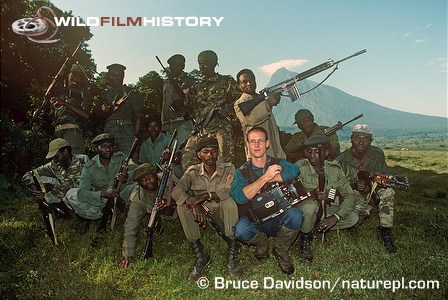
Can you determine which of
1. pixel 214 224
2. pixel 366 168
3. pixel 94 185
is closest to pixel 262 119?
pixel 366 168

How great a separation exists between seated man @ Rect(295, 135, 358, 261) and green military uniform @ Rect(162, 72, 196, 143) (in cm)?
325

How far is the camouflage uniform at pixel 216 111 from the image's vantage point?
7262 mm

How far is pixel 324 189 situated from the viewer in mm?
5570

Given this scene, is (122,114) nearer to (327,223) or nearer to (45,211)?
(45,211)

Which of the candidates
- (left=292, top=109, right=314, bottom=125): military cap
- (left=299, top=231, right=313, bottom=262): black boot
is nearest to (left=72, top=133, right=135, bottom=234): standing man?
(left=299, top=231, right=313, bottom=262): black boot

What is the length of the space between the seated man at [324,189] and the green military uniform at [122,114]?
13.8 feet

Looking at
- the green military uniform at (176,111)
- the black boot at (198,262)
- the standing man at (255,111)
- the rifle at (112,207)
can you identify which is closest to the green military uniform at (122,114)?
the green military uniform at (176,111)

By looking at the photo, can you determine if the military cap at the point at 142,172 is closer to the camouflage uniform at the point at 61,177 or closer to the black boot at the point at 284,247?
the camouflage uniform at the point at 61,177

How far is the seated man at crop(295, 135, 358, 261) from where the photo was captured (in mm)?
5320

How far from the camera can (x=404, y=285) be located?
15.1ft

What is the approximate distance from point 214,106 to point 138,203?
8.84ft

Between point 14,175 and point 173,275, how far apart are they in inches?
415

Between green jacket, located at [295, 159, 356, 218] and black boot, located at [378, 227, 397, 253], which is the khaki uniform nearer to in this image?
green jacket, located at [295, 159, 356, 218]

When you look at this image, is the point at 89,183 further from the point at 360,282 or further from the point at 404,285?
the point at 404,285
